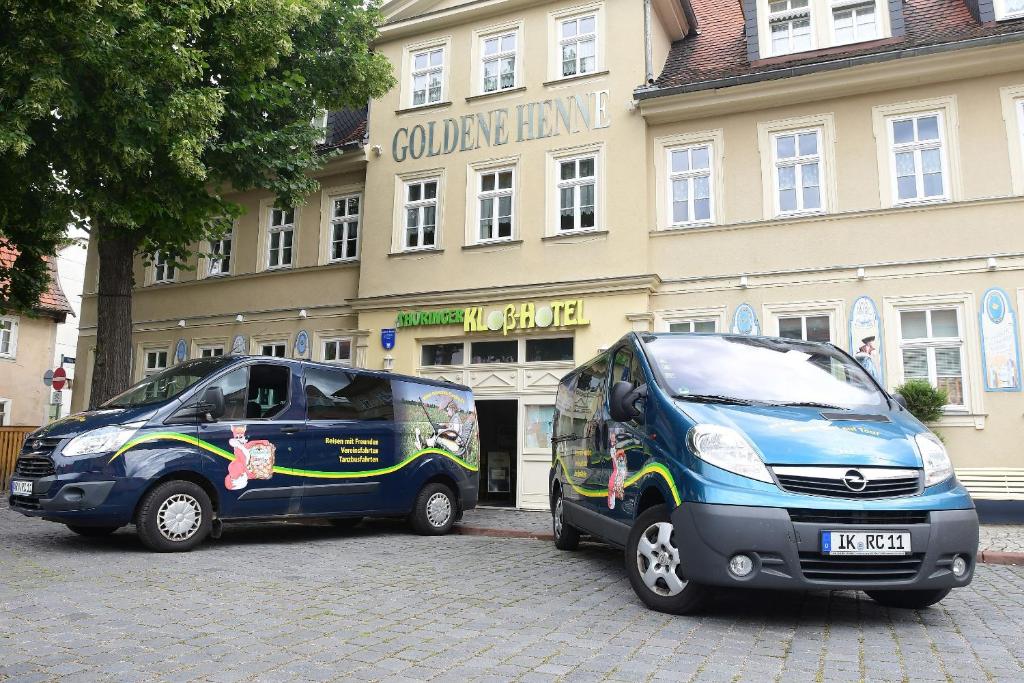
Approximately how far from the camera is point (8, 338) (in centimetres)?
3459

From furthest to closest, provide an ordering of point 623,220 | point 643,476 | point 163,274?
point 163,274 < point 623,220 < point 643,476

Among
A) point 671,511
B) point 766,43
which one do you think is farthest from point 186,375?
point 766,43

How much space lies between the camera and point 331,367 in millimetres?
10211

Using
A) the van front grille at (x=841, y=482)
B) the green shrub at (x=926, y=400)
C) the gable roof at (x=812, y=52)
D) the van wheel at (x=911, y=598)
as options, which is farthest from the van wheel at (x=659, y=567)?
the gable roof at (x=812, y=52)

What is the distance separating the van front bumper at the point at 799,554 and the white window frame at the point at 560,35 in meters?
12.5

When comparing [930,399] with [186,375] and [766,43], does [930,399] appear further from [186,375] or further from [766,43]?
[186,375]

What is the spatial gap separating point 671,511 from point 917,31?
12543mm

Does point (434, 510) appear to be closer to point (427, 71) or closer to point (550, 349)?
point (550, 349)

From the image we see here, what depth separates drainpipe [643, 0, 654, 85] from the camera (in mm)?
15422

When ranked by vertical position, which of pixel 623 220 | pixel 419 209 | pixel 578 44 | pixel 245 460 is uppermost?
pixel 578 44

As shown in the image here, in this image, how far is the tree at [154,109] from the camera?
10.5 metres

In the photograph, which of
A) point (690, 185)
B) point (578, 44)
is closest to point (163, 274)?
point (578, 44)

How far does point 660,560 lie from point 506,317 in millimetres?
10316

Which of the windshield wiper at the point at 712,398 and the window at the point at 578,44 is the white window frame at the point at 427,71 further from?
the windshield wiper at the point at 712,398
